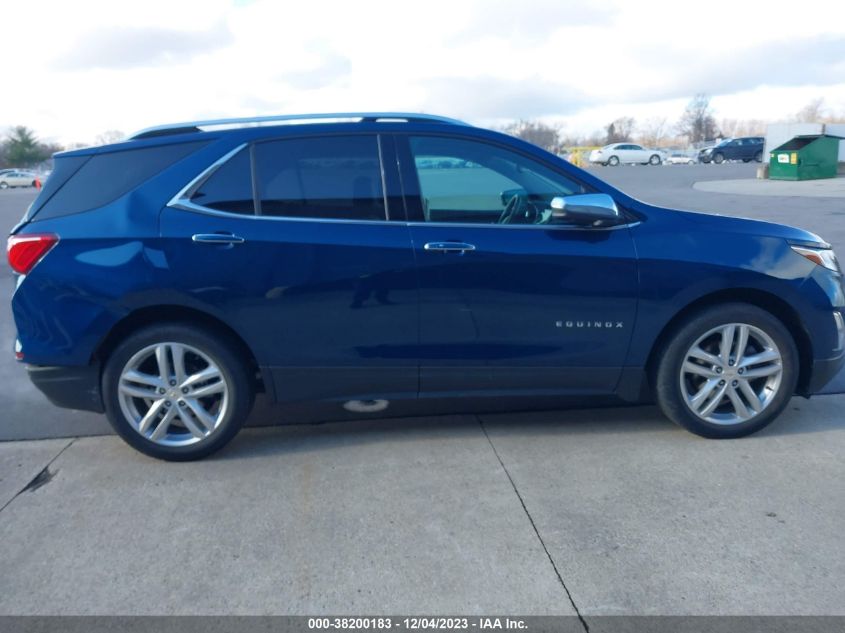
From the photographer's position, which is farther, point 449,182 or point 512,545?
point 449,182

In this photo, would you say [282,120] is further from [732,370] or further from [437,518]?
[732,370]

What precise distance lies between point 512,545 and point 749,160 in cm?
5122

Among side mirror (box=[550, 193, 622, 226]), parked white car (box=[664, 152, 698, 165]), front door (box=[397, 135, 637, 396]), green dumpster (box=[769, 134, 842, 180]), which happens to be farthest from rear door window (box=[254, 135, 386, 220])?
parked white car (box=[664, 152, 698, 165])

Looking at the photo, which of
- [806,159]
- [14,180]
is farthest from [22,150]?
[806,159]

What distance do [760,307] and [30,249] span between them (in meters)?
4.11

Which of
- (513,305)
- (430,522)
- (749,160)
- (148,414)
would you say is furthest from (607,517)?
(749,160)

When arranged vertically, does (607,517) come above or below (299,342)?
below

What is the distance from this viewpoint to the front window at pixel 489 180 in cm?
432

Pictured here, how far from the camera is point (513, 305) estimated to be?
4.23 meters

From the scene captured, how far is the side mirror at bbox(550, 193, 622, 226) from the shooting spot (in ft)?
13.5

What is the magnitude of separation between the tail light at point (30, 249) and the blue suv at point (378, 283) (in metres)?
0.02

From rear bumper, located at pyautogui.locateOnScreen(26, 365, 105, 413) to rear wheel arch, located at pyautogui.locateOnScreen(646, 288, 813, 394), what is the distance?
314cm

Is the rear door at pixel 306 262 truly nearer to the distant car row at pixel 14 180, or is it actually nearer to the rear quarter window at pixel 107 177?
the rear quarter window at pixel 107 177
